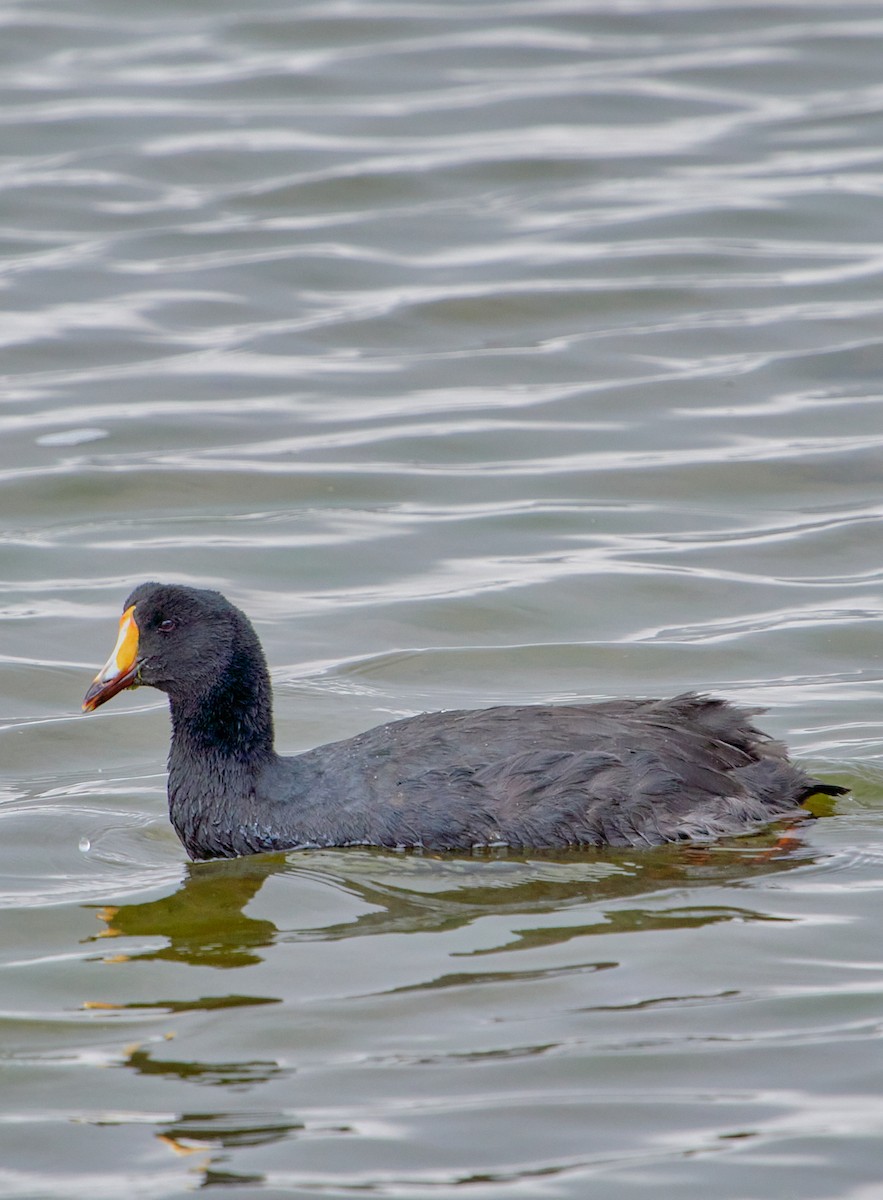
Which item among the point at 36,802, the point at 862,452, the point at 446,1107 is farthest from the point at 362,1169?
the point at 862,452

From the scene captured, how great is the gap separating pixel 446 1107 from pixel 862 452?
7129 millimetres

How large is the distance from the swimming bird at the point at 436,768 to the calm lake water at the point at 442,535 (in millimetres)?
137

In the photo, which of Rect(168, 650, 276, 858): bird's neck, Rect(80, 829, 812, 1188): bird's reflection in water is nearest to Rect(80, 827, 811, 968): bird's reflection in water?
Rect(80, 829, 812, 1188): bird's reflection in water

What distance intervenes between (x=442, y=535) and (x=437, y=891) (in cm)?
423

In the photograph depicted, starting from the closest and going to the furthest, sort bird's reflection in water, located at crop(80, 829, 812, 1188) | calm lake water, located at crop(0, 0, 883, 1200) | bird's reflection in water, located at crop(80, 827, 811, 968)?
Answer: calm lake water, located at crop(0, 0, 883, 1200), bird's reflection in water, located at crop(80, 829, 812, 1188), bird's reflection in water, located at crop(80, 827, 811, 968)

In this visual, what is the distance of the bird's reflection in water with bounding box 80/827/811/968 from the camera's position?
6.23m

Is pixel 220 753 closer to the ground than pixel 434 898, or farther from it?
farther from it

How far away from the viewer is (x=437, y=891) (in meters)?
6.56

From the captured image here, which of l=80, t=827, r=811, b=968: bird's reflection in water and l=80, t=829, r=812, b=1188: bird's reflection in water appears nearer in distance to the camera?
l=80, t=829, r=812, b=1188: bird's reflection in water

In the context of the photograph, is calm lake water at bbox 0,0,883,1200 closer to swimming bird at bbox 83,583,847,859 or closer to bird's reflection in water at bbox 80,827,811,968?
bird's reflection in water at bbox 80,827,811,968

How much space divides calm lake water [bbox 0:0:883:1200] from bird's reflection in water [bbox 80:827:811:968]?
21 mm

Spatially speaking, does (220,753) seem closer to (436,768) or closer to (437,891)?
(436,768)

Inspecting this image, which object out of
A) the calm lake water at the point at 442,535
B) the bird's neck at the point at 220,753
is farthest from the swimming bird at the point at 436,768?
the calm lake water at the point at 442,535

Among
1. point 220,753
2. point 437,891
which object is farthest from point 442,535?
point 437,891
